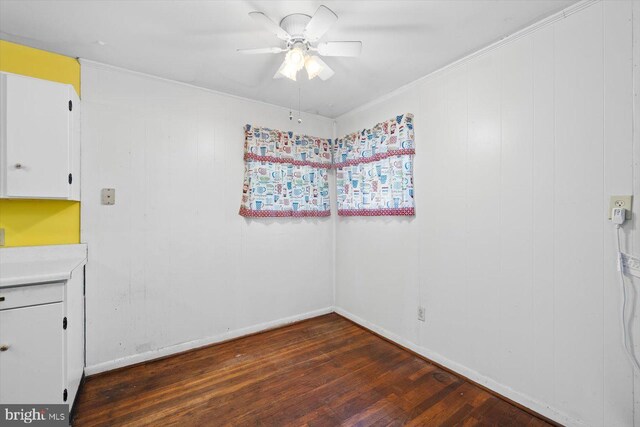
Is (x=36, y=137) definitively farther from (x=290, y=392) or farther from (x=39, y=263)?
(x=290, y=392)

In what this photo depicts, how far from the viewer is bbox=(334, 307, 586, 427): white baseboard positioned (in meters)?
1.66

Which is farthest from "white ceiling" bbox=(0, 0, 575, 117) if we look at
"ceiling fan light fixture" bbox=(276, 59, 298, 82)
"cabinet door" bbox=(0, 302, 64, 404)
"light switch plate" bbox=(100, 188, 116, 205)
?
"cabinet door" bbox=(0, 302, 64, 404)

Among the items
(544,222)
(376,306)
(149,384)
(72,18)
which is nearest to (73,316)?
(149,384)

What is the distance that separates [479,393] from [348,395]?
2.99 ft

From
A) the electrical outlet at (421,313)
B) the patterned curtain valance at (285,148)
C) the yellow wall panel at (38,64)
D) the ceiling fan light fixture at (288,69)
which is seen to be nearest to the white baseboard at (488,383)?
the electrical outlet at (421,313)

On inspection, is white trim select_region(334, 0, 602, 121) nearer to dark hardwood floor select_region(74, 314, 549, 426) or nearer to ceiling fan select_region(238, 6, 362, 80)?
ceiling fan select_region(238, 6, 362, 80)

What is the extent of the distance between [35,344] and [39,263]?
2.20 ft

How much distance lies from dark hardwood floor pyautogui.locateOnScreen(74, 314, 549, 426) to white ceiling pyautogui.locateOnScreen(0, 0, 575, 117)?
2.43 m

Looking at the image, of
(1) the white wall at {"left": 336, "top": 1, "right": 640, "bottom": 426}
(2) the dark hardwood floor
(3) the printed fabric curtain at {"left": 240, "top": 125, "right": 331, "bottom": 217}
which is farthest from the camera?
(3) the printed fabric curtain at {"left": 240, "top": 125, "right": 331, "bottom": 217}

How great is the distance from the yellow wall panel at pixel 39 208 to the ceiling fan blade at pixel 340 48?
1.88m

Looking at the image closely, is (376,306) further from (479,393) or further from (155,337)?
(155,337)

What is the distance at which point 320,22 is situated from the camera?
1507mm

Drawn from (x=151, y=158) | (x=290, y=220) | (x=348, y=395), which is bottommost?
(x=348, y=395)

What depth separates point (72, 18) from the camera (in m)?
1.69
